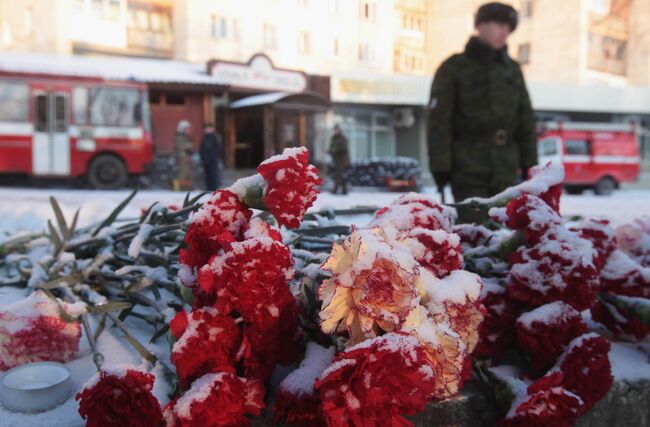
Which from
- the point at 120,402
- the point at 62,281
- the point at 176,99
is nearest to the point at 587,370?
the point at 120,402

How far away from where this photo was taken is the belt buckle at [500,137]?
3.02 metres

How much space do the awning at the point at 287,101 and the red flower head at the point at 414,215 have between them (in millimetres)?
17539

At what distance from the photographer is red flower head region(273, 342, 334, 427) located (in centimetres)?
81

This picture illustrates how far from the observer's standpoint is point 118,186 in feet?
47.4

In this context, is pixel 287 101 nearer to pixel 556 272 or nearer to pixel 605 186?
pixel 605 186

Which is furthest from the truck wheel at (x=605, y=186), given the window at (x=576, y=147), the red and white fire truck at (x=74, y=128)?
the red and white fire truck at (x=74, y=128)

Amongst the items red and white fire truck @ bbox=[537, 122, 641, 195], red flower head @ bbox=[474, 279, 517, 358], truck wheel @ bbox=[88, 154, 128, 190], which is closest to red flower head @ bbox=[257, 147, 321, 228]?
red flower head @ bbox=[474, 279, 517, 358]

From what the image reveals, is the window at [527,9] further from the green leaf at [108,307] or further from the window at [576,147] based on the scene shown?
the green leaf at [108,307]

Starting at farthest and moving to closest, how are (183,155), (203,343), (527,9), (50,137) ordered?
(527,9)
(50,137)
(183,155)
(203,343)

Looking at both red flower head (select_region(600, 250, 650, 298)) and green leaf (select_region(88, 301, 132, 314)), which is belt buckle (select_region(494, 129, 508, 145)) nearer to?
red flower head (select_region(600, 250, 650, 298))

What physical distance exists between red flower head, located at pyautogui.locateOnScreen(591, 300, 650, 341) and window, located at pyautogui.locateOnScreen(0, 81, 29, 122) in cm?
1473

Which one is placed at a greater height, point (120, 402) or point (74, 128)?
point (74, 128)

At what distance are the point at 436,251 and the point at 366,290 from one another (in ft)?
0.83

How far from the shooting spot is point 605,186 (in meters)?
19.4
